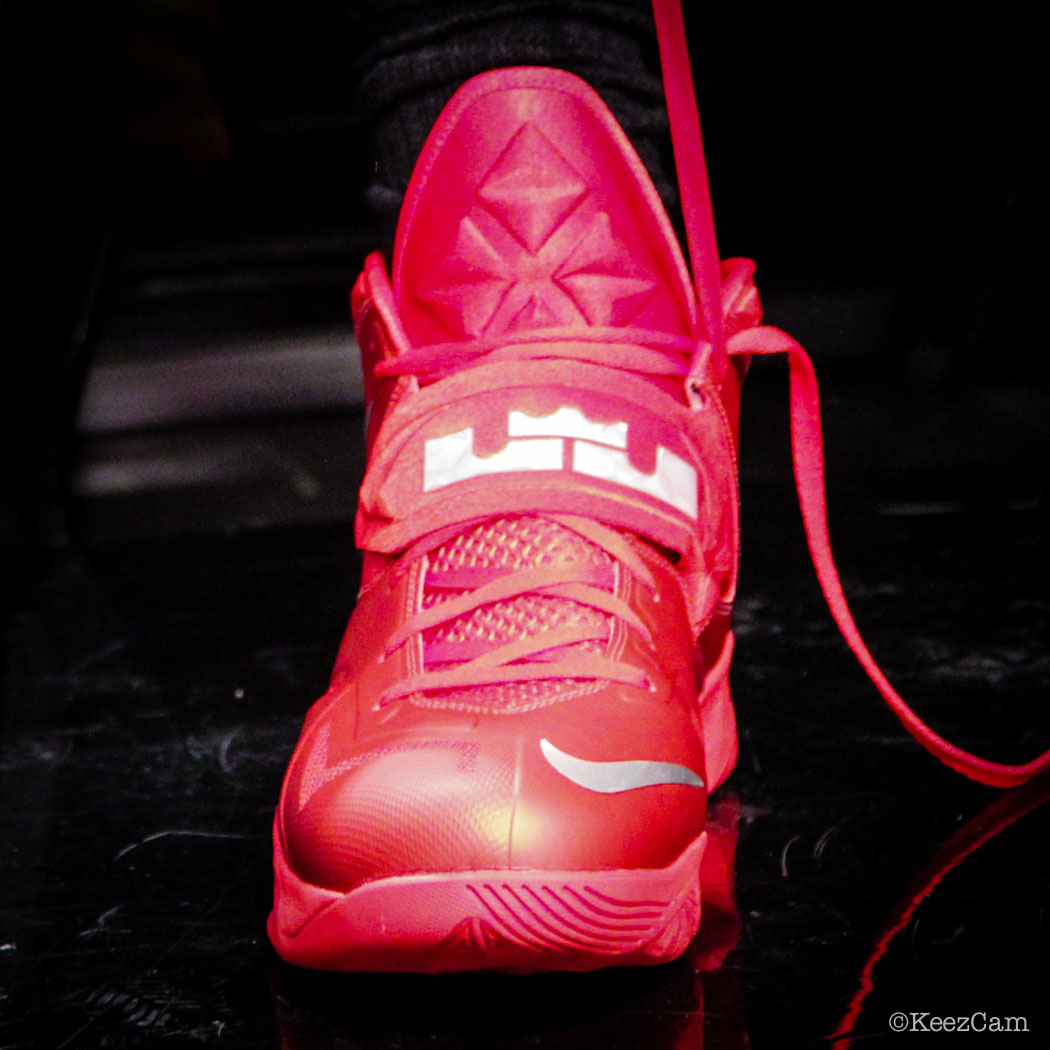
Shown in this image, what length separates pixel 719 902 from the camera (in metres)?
0.51

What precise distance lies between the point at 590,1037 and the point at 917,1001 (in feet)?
0.43

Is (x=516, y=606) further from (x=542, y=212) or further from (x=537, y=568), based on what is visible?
(x=542, y=212)

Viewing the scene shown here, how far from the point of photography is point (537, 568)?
545mm

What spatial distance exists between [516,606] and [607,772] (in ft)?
0.36

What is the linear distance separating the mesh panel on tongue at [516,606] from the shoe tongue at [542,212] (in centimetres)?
12

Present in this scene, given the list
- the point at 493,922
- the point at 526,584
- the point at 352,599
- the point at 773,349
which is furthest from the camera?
the point at 352,599

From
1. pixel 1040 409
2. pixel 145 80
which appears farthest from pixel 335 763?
pixel 145 80

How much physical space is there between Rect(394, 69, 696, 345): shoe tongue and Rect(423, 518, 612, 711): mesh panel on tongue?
12 cm

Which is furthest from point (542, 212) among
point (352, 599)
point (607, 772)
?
point (352, 599)

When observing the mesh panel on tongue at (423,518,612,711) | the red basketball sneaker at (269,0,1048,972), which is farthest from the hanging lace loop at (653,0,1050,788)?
the mesh panel on tongue at (423,518,612,711)

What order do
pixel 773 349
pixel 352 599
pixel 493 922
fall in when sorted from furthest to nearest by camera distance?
pixel 352 599
pixel 773 349
pixel 493 922

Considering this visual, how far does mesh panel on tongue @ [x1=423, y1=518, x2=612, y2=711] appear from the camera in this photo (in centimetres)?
51

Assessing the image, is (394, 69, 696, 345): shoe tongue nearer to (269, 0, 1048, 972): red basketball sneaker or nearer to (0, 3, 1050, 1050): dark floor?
(269, 0, 1048, 972): red basketball sneaker

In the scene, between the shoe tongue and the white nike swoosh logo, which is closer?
the white nike swoosh logo
